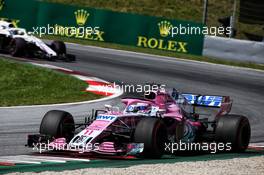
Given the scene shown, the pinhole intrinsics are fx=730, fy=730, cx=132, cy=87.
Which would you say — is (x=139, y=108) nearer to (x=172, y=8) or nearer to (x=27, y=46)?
(x=27, y=46)

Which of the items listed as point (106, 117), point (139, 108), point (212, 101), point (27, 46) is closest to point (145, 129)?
point (106, 117)

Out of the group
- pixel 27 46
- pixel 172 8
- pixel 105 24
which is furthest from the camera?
pixel 172 8

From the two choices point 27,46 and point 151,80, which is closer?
point 151,80

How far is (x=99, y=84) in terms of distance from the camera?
21.6 metres

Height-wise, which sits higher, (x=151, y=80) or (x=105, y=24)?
(x=105, y=24)

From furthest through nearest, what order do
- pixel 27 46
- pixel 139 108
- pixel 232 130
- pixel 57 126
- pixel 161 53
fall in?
1. pixel 161 53
2. pixel 27 46
3. pixel 232 130
4. pixel 139 108
5. pixel 57 126

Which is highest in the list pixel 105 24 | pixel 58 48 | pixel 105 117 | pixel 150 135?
pixel 105 24

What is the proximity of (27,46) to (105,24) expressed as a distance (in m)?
7.68

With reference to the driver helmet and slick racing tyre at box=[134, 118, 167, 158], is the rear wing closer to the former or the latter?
the driver helmet

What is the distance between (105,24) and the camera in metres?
33.2

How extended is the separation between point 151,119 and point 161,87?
74.5 inches

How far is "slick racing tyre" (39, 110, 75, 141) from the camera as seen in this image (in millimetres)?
12266

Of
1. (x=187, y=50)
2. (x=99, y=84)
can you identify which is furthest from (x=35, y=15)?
(x=99, y=84)

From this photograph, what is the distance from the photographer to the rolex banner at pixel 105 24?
3188 cm
